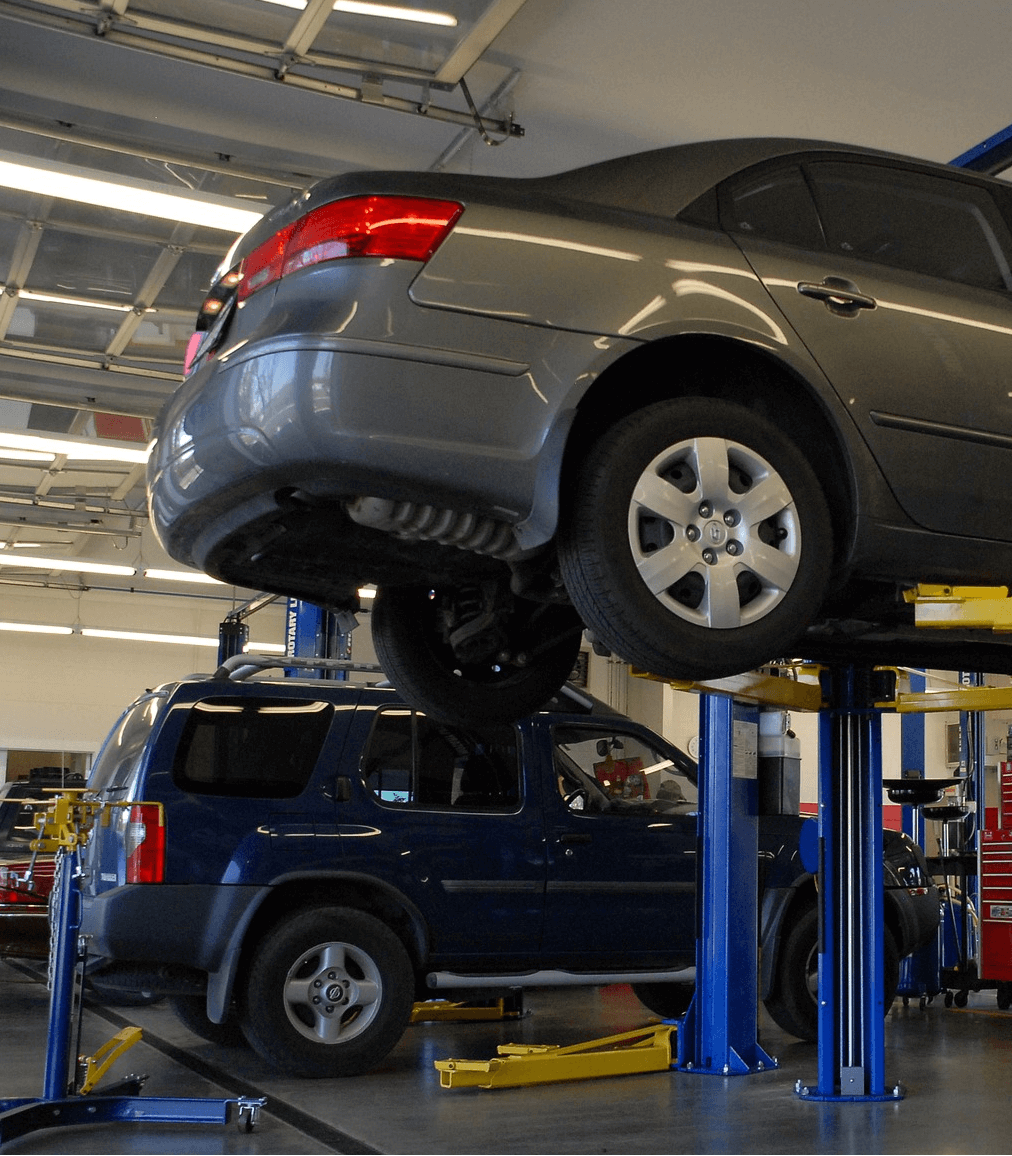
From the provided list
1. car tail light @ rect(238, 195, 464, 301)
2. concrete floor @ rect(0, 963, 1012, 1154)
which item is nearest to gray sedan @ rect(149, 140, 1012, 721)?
car tail light @ rect(238, 195, 464, 301)

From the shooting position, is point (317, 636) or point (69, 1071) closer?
point (69, 1071)

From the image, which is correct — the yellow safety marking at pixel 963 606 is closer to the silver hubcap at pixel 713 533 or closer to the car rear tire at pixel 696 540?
the car rear tire at pixel 696 540

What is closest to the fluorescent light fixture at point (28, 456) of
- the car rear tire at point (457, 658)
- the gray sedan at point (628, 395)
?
the car rear tire at point (457, 658)

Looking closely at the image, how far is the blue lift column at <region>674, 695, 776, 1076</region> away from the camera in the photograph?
20.2 feet

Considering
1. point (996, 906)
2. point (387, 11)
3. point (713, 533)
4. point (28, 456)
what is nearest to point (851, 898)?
point (713, 533)

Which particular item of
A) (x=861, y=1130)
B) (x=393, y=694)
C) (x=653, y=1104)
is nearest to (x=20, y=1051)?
(x=393, y=694)

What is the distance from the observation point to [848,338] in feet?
9.76

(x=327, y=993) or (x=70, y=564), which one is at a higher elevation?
(x=70, y=564)

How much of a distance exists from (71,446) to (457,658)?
6.93m

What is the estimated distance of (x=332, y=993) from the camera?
572cm

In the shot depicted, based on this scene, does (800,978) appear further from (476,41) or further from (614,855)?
(476,41)

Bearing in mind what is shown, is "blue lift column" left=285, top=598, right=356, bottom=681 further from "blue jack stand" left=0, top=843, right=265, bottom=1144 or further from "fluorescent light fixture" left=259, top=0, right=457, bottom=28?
"blue jack stand" left=0, top=843, right=265, bottom=1144

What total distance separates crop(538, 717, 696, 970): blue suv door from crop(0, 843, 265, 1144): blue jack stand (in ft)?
6.21

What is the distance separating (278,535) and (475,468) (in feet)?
2.16
